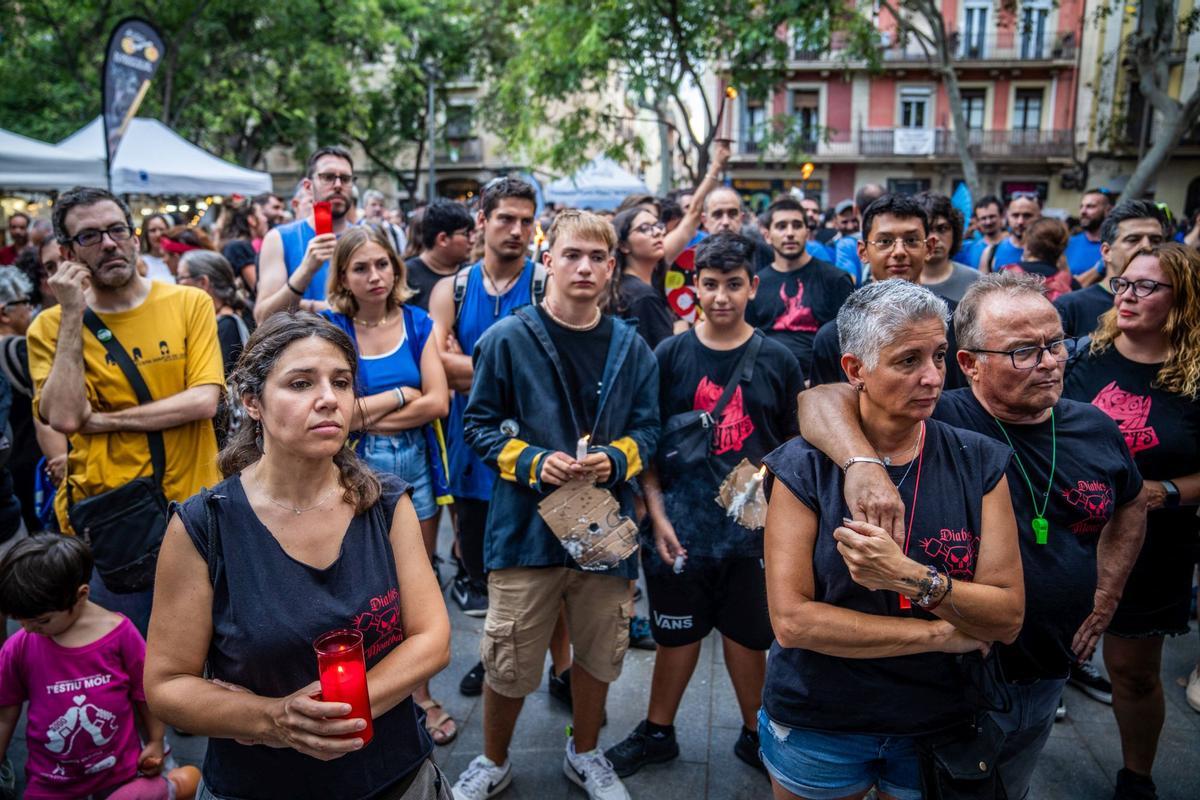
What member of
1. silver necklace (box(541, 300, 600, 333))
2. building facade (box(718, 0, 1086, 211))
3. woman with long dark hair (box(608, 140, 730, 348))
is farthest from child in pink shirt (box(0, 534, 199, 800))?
building facade (box(718, 0, 1086, 211))

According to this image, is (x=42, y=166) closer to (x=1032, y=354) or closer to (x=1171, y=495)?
(x=1032, y=354)

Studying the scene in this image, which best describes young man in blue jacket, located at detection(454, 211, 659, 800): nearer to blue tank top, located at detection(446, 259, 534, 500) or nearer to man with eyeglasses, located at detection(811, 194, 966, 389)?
blue tank top, located at detection(446, 259, 534, 500)

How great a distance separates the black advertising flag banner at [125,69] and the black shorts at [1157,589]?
7.71 meters

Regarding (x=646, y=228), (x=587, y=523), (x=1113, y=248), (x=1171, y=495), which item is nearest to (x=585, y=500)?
(x=587, y=523)

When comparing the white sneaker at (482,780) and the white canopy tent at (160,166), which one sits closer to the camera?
the white sneaker at (482,780)

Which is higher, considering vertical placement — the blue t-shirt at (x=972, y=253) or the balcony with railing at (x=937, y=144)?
the balcony with railing at (x=937, y=144)

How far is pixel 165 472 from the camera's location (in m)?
3.18

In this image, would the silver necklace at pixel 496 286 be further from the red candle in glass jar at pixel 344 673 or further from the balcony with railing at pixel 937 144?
the balcony with railing at pixel 937 144

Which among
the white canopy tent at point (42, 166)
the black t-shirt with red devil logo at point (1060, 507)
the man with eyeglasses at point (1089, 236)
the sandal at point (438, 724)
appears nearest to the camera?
the black t-shirt with red devil logo at point (1060, 507)

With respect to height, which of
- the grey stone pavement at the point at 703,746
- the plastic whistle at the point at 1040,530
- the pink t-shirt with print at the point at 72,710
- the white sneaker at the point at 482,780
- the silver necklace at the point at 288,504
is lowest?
the grey stone pavement at the point at 703,746

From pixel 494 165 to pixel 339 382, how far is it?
38.2 metres

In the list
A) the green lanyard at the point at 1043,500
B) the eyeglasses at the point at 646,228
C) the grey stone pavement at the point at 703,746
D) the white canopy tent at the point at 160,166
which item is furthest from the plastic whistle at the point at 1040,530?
the white canopy tent at the point at 160,166

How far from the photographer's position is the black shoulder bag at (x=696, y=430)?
3184 mm

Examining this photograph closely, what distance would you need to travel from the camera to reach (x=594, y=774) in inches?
121
